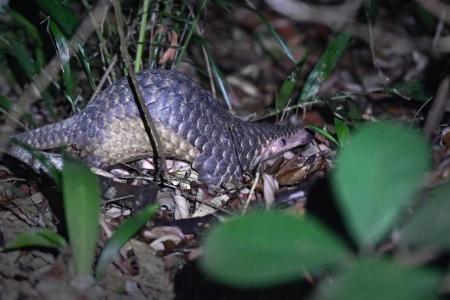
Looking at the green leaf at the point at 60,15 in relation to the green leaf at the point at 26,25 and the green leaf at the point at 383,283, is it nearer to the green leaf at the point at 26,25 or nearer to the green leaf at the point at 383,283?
the green leaf at the point at 26,25

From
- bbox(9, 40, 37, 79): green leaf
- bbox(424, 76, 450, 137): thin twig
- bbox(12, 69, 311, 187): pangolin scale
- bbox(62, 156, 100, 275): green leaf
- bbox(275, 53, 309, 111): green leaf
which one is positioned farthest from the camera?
bbox(9, 40, 37, 79): green leaf

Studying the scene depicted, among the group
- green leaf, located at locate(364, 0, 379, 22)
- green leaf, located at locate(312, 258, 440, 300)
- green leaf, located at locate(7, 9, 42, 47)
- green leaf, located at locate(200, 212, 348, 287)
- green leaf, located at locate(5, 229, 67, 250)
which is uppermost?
green leaf, located at locate(7, 9, 42, 47)

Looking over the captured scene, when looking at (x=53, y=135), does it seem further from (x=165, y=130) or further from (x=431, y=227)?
(x=431, y=227)

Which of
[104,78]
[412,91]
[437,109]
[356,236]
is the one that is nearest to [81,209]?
[356,236]

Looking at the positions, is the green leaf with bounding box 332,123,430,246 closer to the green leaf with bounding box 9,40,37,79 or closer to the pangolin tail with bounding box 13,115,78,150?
the pangolin tail with bounding box 13,115,78,150

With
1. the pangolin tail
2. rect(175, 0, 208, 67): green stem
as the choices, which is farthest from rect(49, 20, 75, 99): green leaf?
rect(175, 0, 208, 67): green stem

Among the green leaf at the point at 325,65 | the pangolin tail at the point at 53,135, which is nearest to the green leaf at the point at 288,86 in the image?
the green leaf at the point at 325,65

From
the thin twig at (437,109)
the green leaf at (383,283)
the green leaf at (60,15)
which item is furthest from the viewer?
the green leaf at (60,15)

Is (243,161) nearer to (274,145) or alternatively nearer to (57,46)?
(274,145)
